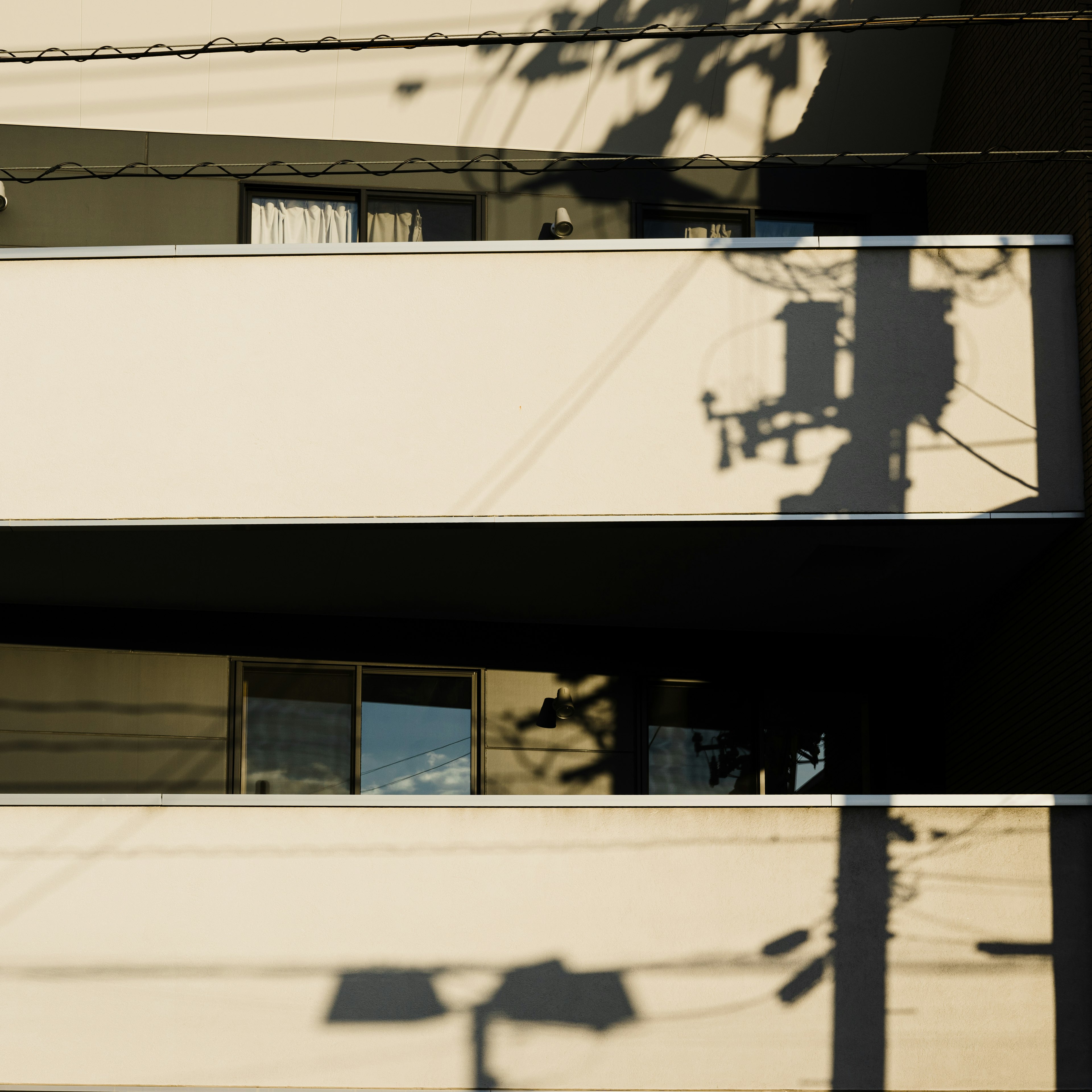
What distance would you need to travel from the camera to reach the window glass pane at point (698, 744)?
9.45 metres

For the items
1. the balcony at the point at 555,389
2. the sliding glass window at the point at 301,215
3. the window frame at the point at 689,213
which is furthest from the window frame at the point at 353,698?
the window frame at the point at 689,213

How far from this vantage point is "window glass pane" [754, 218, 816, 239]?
10.2 m

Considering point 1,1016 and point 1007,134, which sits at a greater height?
point 1007,134

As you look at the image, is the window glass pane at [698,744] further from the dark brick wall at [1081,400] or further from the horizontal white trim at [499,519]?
the horizontal white trim at [499,519]

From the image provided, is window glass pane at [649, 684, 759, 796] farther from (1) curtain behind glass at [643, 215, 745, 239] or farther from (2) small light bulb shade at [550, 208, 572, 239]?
(1) curtain behind glass at [643, 215, 745, 239]

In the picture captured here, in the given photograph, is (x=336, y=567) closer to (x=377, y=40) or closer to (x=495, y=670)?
(x=495, y=670)

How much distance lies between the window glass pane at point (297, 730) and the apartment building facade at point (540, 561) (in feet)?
0.11

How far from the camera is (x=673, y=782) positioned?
9.45 meters

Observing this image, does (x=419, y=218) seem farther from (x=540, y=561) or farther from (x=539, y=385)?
(x=540, y=561)

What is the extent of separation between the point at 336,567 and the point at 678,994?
11.8 feet

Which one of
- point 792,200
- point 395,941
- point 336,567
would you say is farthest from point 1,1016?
point 792,200

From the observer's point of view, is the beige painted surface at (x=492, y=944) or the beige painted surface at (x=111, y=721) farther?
the beige painted surface at (x=111, y=721)

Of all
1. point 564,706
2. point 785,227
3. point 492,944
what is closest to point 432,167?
point 785,227

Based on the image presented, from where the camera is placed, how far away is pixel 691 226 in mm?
10148
